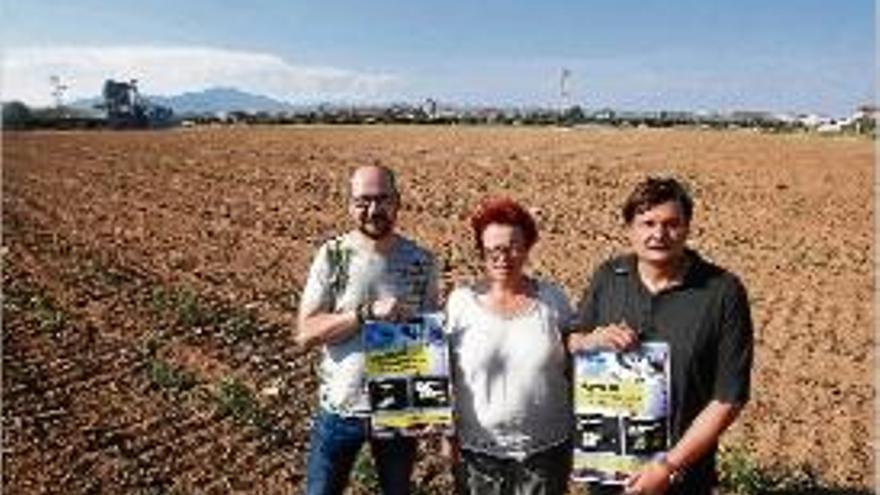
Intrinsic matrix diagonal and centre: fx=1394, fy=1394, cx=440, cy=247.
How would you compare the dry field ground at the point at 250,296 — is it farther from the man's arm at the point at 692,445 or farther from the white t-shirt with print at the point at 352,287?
the man's arm at the point at 692,445

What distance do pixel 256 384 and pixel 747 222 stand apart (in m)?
14.5

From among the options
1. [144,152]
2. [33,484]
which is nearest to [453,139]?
[144,152]

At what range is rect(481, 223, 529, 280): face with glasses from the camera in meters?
4.54

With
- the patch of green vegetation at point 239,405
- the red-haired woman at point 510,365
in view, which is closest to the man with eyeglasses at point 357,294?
the red-haired woman at point 510,365

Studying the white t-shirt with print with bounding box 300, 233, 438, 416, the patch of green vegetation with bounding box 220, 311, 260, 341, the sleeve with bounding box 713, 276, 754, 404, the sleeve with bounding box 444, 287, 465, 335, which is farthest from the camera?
the patch of green vegetation with bounding box 220, 311, 260, 341

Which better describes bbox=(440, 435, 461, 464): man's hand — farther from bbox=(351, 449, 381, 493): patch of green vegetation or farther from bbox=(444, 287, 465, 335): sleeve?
bbox=(351, 449, 381, 493): patch of green vegetation

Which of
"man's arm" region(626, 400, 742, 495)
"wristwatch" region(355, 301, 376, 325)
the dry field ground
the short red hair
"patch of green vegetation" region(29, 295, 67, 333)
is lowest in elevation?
the dry field ground

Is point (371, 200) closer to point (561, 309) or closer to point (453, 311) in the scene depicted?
point (453, 311)

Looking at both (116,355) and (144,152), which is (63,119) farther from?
(116,355)

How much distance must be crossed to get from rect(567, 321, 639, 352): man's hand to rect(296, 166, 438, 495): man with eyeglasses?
0.68 meters

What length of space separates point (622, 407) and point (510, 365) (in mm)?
419

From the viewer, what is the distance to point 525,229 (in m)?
4.57

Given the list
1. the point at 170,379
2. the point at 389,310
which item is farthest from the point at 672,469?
the point at 170,379

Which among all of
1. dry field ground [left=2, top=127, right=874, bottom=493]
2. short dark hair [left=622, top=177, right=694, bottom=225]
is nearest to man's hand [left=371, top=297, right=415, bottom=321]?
short dark hair [left=622, top=177, right=694, bottom=225]
